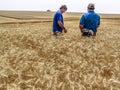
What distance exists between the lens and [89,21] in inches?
537

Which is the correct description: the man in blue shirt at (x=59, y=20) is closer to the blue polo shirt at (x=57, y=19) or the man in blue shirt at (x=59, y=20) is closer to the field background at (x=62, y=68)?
the blue polo shirt at (x=57, y=19)

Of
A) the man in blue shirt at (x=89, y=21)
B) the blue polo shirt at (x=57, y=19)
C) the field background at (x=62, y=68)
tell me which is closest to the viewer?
the field background at (x=62, y=68)

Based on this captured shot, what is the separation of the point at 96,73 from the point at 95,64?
946mm

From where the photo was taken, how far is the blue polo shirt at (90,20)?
13447 mm

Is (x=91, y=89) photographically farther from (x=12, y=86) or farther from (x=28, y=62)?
(x=28, y=62)

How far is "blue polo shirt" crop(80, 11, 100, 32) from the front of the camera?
13.4 m

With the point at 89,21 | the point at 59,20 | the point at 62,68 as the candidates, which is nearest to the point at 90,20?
the point at 89,21

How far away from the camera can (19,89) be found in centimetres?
682

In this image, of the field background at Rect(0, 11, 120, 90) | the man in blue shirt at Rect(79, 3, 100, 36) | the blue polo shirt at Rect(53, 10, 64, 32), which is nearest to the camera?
the field background at Rect(0, 11, 120, 90)

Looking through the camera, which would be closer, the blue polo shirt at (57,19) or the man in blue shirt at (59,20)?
the man in blue shirt at (59,20)

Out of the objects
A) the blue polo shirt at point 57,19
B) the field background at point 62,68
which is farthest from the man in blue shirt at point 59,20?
the field background at point 62,68

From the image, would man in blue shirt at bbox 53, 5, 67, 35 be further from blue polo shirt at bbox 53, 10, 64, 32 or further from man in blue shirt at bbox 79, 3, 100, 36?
man in blue shirt at bbox 79, 3, 100, 36

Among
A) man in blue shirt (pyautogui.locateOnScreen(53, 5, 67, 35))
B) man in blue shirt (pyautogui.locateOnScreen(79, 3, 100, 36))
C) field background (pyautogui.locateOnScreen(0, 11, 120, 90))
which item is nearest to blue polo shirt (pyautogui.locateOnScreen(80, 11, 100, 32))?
man in blue shirt (pyautogui.locateOnScreen(79, 3, 100, 36))

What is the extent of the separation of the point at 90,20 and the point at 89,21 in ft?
0.23
